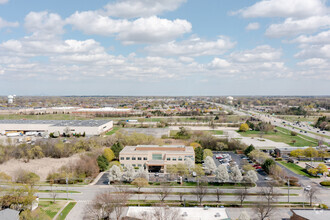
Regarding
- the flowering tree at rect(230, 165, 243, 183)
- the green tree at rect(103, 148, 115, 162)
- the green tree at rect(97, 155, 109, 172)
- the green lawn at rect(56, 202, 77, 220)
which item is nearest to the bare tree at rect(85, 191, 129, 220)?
the green lawn at rect(56, 202, 77, 220)

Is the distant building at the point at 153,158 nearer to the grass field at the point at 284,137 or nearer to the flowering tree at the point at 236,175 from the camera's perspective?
the flowering tree at the point at 236,175

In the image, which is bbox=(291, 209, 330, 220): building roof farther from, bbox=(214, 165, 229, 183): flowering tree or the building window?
the building window

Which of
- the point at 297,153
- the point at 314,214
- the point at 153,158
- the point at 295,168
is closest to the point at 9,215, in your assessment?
the point at 153,158

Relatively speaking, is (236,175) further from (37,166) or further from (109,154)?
(37,166)

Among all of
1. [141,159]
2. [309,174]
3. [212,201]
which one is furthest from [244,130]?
[212,201]

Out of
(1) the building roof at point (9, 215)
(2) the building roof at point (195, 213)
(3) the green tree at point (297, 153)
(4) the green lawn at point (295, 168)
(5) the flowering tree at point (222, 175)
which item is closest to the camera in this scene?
(1) the building roof at point (9, 215)

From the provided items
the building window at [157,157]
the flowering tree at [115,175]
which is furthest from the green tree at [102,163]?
the building window at [157,157]
